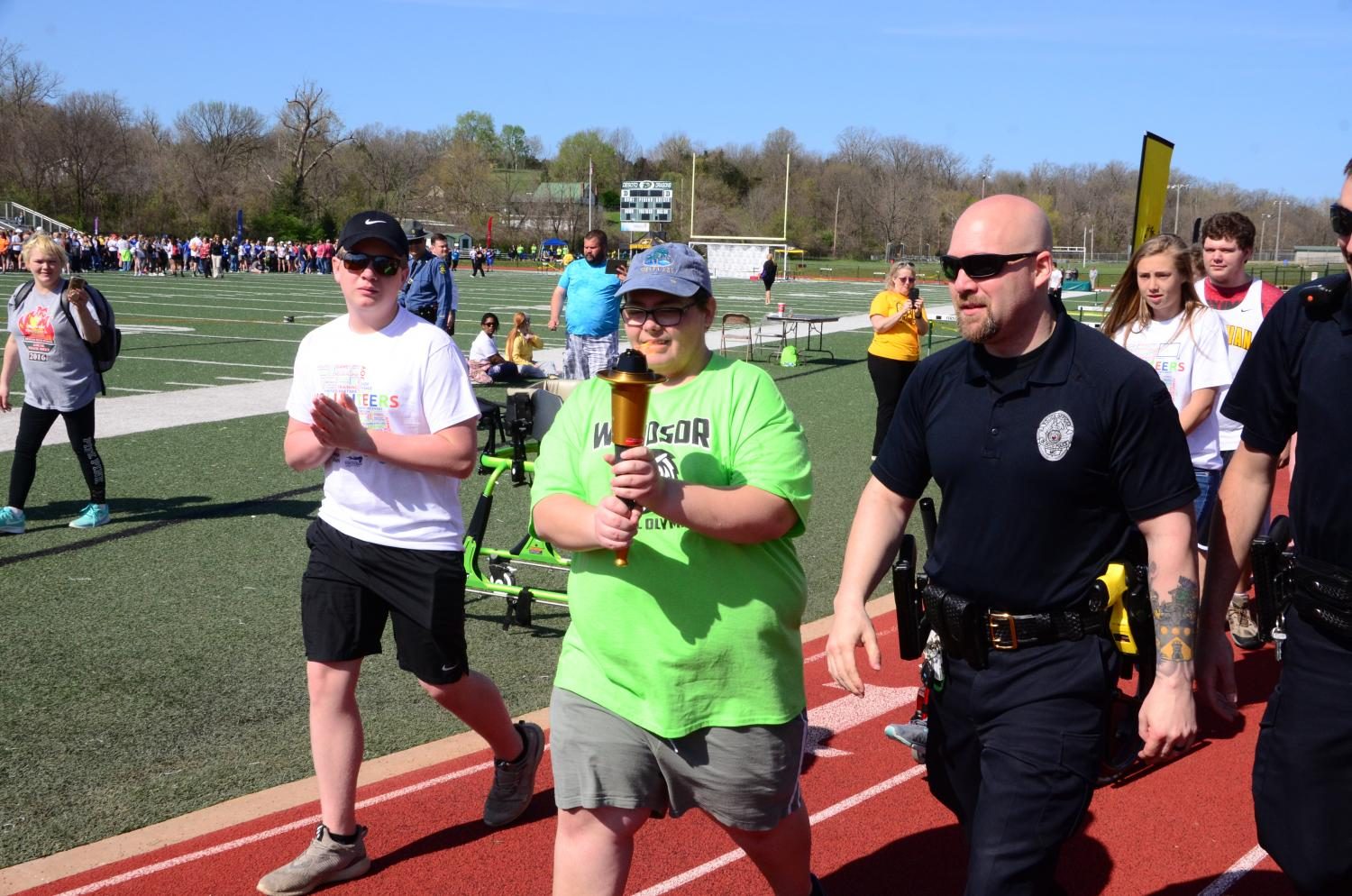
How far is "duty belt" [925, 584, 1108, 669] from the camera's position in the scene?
3.11 meters

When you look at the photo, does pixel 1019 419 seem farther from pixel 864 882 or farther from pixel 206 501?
pixel 206 501

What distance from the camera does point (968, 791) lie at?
3.27m

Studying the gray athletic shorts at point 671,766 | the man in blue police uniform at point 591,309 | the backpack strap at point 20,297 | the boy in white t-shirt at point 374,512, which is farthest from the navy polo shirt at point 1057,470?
the man in blue police uniform at point 591,309

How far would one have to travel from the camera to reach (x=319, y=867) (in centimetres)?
415

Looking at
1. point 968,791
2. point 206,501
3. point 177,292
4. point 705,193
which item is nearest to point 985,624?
point 968,791

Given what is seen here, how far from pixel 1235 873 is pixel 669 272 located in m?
2.97

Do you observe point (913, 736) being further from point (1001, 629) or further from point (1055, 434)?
point (1055, 434)

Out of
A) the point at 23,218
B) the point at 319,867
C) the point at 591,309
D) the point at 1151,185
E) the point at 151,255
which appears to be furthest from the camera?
the point at 23,218

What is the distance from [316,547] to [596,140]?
141 metres

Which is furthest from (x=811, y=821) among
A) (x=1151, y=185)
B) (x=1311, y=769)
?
(x=1151, y=185)

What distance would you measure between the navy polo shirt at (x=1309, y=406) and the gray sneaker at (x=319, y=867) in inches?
119

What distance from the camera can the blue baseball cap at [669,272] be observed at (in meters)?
3.30

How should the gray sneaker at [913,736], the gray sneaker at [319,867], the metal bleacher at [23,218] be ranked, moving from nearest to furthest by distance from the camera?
the gray sneaker at [319,867] → the gray sneaker at [913,736] → the metal bleacher at [23,218]

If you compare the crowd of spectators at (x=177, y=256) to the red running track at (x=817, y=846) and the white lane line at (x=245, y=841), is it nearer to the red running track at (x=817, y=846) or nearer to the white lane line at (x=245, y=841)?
the white lane line at (x=245, y=841)
